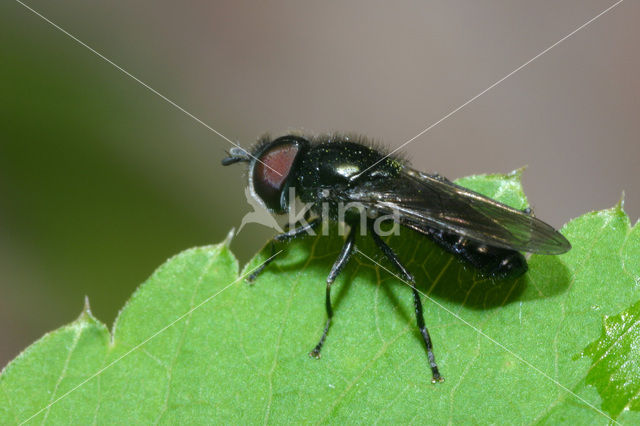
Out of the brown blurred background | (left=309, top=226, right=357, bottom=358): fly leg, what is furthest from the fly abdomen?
the brown blurred background

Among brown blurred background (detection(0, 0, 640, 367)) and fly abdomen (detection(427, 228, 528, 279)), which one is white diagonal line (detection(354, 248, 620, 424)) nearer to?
fly abdomen (detection(427, 228, 528, 279))

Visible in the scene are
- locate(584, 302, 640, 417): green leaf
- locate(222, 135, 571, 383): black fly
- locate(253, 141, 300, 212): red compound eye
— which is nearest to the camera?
locate(584, 302, 640, 417): green leaf

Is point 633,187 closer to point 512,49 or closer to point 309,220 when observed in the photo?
point 512,49

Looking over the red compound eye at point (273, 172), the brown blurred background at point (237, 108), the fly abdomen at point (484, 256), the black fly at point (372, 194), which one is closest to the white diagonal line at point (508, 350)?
the black fly at point (372, 194)

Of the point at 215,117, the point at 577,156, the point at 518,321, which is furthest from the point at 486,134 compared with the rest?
the point at 518,321

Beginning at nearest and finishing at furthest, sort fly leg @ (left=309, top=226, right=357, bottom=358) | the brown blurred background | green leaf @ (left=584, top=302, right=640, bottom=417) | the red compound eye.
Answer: green leaf @ (left=584, top=302, right=640, bottom=417) → fly leg @ (left=309, top=226, right=357, bottom=358) → the red compound eye → the brown blurred background

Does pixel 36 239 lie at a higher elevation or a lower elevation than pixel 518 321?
lower
